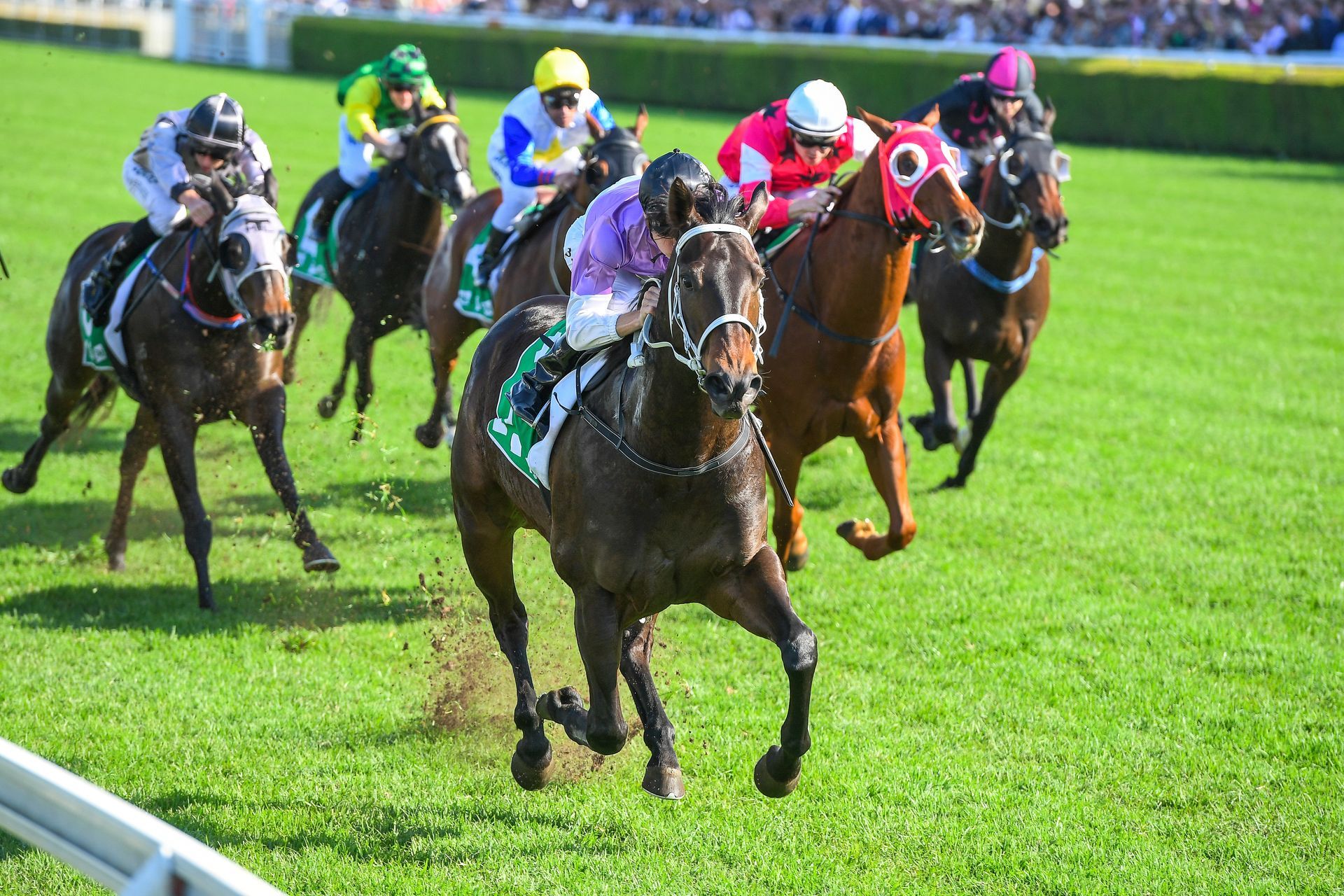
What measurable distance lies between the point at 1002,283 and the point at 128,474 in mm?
4818

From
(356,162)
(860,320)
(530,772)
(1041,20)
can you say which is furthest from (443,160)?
(1041,20)

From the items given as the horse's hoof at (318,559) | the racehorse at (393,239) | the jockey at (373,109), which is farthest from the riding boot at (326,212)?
the horse's hoof at (318,559)

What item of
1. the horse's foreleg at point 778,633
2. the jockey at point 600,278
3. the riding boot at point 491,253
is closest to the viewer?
the horse's foreleg at point 778,633

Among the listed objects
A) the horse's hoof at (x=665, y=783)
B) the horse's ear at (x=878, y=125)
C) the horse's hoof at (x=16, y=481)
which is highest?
the horse's ear at (x=878, y=125)

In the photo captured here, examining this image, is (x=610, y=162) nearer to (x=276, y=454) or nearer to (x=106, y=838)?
(x=276, y=454)

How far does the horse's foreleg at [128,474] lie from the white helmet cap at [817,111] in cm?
344

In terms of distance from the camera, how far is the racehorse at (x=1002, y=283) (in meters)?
7.56

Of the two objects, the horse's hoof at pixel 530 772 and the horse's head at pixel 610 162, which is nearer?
the horse's hoof at pixel 530 772

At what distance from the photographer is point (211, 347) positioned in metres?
6.39

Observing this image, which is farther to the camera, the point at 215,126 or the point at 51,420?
the point at 51,420

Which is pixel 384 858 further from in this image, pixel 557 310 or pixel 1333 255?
pixel 1333 255

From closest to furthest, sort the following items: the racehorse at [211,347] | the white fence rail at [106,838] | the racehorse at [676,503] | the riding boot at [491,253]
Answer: the white fence rail at [106,838]
the racehorse at [676,503]
the racehorse at [211,347]
the riding boot at [491,253]

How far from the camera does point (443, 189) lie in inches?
344

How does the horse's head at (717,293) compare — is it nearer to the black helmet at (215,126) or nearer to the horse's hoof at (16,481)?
the black helmet at (215,126)
